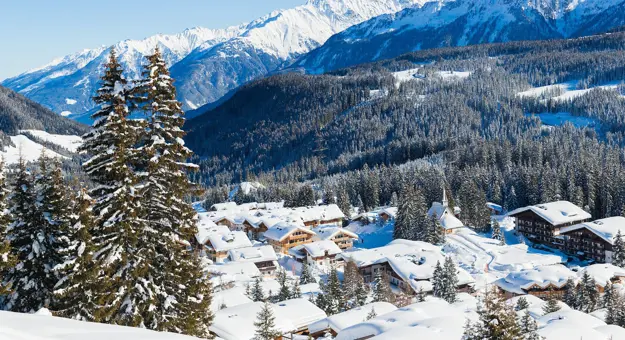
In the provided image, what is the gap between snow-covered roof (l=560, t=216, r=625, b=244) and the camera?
76500 mm

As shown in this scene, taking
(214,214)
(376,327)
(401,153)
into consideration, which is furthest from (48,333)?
(401,153)

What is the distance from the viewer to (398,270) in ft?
215

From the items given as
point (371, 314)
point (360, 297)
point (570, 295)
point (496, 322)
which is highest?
point (496, 322)

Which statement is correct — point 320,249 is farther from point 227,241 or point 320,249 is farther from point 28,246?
point 28,246

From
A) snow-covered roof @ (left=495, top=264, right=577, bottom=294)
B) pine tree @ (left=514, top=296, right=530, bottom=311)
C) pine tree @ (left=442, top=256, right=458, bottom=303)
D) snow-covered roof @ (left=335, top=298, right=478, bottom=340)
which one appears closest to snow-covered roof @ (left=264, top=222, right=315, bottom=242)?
pine tree @ (left=442, top=256, right=458, bottom=303)

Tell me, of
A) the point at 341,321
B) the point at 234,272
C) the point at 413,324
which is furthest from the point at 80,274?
the point at 234,272

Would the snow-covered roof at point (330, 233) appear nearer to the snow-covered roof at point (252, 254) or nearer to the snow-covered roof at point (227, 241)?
the snow-covered roof at point (227, 241)

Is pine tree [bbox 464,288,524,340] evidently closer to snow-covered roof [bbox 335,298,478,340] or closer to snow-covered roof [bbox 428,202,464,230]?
snow-covered roof [bbox 335,298,478,340]

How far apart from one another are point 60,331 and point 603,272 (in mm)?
69138

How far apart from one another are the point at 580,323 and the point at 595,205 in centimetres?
7133

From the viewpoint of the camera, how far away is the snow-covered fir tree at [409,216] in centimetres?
8774

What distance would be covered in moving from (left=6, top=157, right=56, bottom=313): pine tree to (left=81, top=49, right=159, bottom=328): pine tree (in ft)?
19.4

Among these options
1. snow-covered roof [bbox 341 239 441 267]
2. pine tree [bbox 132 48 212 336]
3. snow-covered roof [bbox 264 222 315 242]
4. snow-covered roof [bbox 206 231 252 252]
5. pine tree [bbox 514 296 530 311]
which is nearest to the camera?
pine tree [bbox 132 48 212 336]

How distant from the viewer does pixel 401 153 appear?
197m
